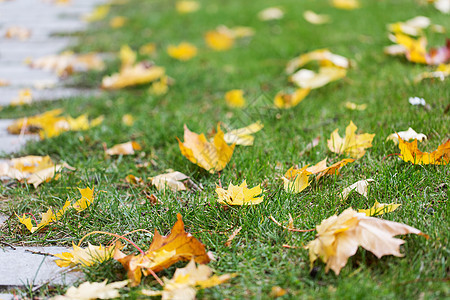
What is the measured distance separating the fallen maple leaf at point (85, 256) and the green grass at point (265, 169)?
3cm

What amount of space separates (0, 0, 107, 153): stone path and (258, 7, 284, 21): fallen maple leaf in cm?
182

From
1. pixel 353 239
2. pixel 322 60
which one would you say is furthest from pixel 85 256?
pixel 322 60

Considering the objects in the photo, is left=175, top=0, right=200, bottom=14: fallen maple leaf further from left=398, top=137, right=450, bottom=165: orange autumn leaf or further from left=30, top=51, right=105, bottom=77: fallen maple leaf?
left=398, top=137, right=450, bottom=165: orange autumn leaf

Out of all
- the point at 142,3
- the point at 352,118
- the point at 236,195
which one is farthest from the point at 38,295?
the point at 142,3

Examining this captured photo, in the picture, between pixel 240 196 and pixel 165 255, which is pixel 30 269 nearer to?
pixel 165 255

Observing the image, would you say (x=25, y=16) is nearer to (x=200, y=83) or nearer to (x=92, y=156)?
(x=200, y=83)

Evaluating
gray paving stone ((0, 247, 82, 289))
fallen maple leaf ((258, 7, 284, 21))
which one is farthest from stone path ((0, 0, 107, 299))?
fallen maple leaf ((258, 7, 284, 21))

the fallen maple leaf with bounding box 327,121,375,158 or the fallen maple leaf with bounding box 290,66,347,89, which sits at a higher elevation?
the fallen maple leaf with bounding box 327,121,375,158

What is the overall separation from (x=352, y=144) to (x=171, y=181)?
0.74m

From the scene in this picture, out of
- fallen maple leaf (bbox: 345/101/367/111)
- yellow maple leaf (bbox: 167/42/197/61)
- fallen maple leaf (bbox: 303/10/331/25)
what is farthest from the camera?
fallen maple leaf (bbox: 303/10/331/25)

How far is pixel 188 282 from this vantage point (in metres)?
1.10

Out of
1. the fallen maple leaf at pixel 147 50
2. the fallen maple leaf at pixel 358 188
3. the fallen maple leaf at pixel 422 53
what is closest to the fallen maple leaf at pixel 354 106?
the fallen maple leaf at pixel 422 53

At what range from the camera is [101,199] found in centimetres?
154

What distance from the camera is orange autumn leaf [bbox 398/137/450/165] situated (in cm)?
145
